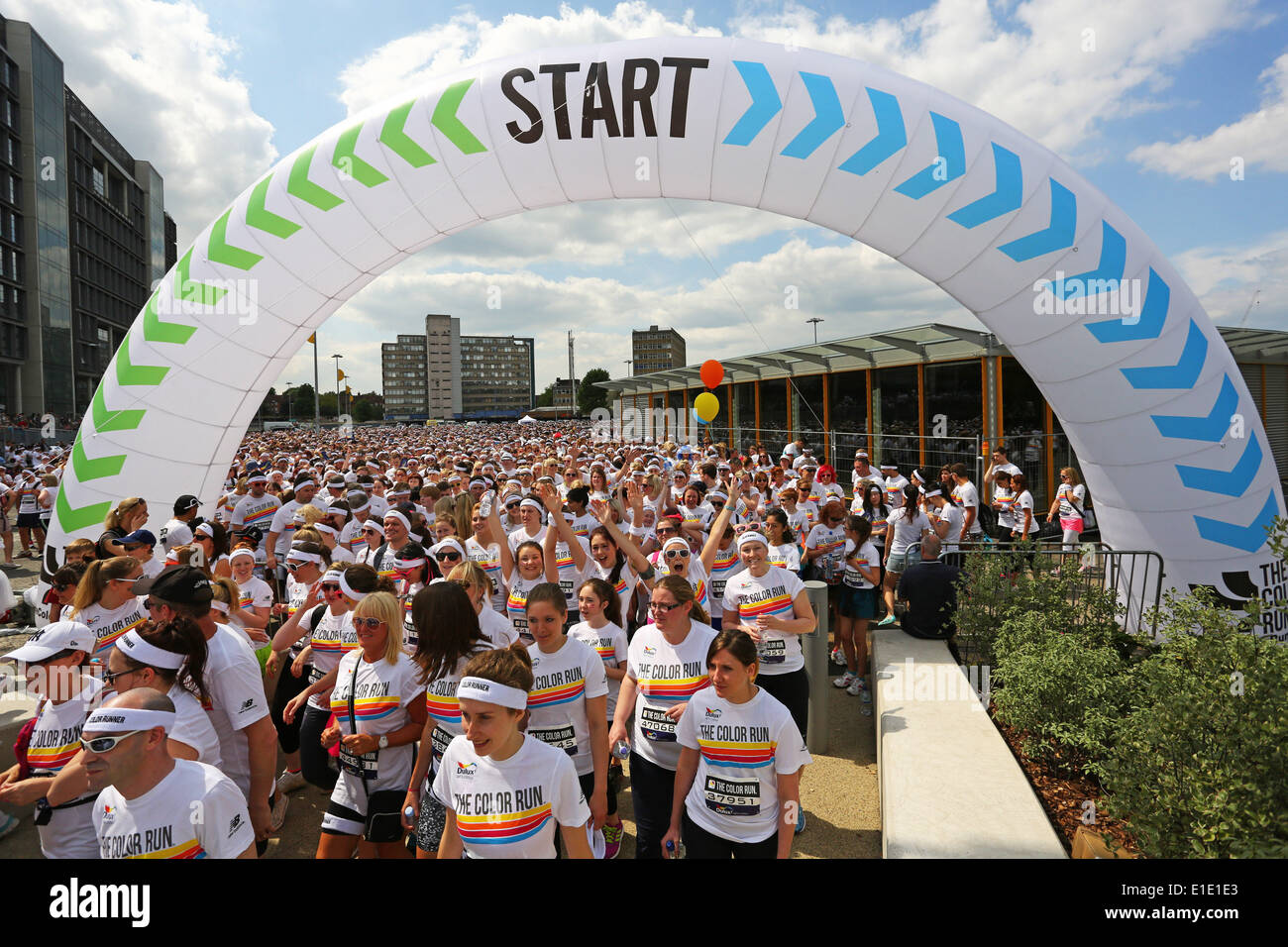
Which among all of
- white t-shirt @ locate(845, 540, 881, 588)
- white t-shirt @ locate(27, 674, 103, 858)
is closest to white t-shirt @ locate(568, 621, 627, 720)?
white t-shirt @ locate(27, 674, 103, 858)

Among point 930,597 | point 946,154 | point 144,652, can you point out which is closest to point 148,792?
point 144,652

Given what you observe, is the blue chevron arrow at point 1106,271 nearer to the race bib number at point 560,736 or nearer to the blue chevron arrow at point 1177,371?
the blue chevron arrow at point 1177,371

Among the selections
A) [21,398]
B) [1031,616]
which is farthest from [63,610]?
[21,398]

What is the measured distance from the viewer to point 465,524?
21.0 feet

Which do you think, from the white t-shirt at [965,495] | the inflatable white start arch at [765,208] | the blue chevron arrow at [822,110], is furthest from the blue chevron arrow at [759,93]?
the white t-shirt at [965,495]

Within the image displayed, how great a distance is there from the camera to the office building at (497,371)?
537 feet

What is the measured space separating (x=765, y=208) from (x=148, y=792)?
7682 millimetres

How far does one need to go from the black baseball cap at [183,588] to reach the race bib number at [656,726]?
227cm

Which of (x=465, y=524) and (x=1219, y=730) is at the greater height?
(x=465, y=524)

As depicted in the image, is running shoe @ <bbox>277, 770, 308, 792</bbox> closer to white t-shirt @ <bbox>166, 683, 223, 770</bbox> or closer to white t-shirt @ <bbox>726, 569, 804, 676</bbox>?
white t-shirt @ <bbox>166, 683, 223, 770</bbox>

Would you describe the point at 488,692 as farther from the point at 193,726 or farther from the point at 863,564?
the point at 863,564
